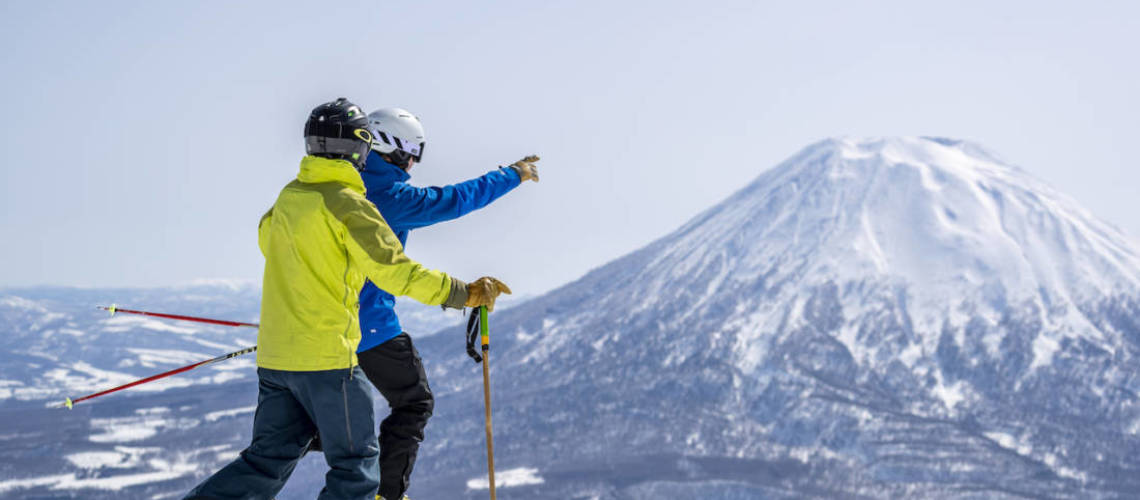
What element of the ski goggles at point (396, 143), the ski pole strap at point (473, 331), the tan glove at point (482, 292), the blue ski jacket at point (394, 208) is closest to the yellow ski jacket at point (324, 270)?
the tan glove at point (482, 292)

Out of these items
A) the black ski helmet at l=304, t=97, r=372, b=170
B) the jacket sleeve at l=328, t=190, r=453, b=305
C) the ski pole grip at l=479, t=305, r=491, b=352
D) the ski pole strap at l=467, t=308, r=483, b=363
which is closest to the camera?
the jacket sleeve at l=328, t=190, r=453, b=305

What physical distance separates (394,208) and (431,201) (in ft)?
0.89

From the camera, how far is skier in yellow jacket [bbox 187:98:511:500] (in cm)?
542

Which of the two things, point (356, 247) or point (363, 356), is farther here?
point (363, 356)

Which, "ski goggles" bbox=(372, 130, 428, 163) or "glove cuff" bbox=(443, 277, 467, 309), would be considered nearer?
"glove cuff" bbox=(443, 277, 467, 309)

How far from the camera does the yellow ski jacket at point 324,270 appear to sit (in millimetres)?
Answer: 5391

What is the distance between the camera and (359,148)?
19.3 ft

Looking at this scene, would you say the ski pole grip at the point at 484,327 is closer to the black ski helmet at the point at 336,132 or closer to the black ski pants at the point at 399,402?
the black ski pants at the point at 399,402

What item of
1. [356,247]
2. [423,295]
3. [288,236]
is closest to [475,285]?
[423,295]

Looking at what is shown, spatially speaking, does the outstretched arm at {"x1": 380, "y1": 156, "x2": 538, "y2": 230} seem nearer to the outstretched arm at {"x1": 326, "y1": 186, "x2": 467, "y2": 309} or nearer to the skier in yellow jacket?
the skier in yellow jacket

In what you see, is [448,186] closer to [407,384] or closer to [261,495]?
[407,384]

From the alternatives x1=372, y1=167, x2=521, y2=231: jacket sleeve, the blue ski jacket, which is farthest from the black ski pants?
x1=372, y1=167, x2=521, y2=231: jacket sleeve

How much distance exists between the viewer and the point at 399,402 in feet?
23.2

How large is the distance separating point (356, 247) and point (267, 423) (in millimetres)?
1390
